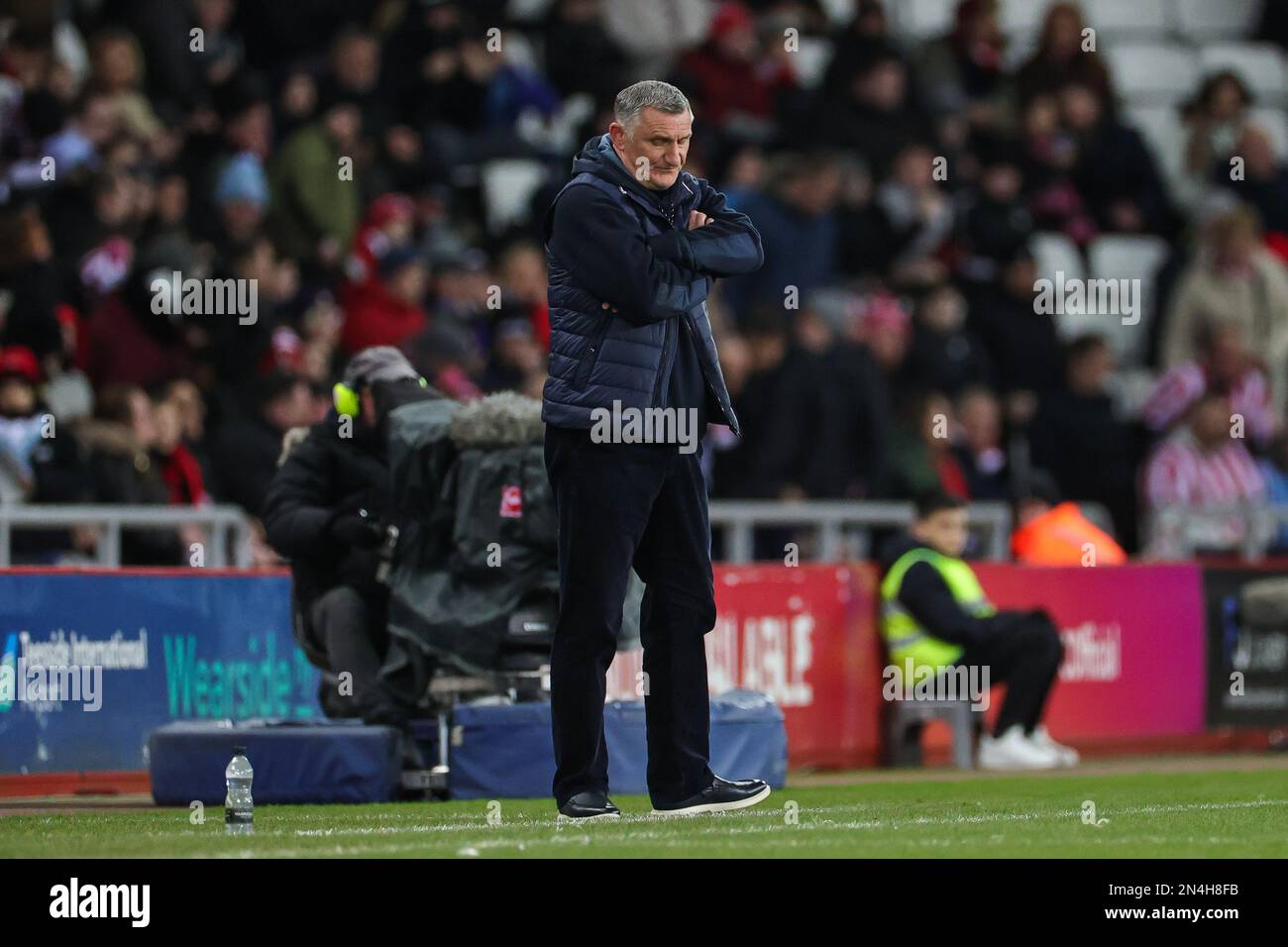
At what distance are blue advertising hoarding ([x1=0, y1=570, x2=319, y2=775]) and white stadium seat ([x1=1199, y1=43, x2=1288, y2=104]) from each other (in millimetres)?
13147

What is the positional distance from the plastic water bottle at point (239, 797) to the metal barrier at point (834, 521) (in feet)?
20.5

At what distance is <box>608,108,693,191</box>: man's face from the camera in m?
9.20

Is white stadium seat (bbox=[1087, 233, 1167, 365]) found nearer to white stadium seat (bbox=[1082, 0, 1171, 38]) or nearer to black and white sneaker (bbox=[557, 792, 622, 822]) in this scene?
white stadium seat (bbox=[1082, 0, 1171, 38])

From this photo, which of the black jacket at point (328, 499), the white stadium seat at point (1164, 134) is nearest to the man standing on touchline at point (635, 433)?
the black jacket at point (328, 499)

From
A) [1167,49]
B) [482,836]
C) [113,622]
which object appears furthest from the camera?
[1167,49]

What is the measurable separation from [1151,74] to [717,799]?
16163 mm

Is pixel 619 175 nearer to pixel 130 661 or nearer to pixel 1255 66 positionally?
pixel 130 661

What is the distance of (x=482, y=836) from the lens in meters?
8.98

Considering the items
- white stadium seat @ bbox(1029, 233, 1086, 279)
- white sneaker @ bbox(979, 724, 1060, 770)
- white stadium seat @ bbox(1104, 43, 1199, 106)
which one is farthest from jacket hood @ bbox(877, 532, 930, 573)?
white stadium seat @ bbox(1104, 43, 1199, 106)

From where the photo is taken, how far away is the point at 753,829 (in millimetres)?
9156

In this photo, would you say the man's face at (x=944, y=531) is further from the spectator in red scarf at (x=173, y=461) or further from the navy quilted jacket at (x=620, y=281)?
the navy quilted jacket at (x=620, y=281)
